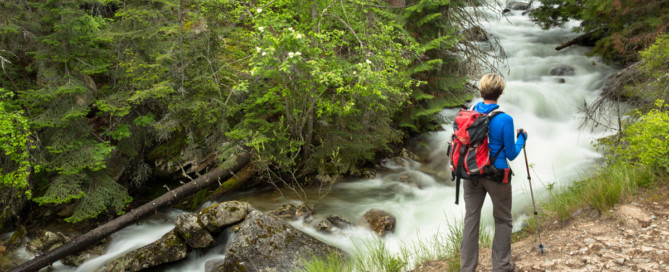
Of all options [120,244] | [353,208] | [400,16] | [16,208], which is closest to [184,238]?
[120,244]

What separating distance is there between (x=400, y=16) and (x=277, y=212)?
584 cm

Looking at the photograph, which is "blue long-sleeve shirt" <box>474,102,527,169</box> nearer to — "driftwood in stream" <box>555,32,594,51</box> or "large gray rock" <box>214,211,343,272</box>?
"large gray rock" <box>214,211,343,272</box>

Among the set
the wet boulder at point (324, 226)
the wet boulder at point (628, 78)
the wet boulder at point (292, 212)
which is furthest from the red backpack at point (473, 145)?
the wet boulder at point (628, 78)

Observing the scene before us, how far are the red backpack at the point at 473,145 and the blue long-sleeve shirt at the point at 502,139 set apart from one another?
0.12 feet

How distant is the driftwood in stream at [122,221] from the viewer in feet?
21.6

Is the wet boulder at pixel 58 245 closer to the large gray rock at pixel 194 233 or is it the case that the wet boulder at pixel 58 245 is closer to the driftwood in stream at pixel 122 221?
the driftwood in stream at pixel 122 221

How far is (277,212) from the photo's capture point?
7625 mm

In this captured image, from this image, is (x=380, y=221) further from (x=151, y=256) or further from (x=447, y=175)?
(x=151, y=256)

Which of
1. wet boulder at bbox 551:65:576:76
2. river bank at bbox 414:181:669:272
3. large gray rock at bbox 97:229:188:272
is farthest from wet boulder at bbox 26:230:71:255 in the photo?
wet boulder at bbox 551:65:576:76

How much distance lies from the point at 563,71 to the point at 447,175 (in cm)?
703

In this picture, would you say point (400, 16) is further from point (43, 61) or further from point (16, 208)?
point (16, 208)

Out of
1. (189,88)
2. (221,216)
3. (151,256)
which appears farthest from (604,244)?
(189,88)

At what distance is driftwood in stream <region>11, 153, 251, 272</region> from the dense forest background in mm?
446

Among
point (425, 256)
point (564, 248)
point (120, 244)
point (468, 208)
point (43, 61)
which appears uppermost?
point (43, 61)
